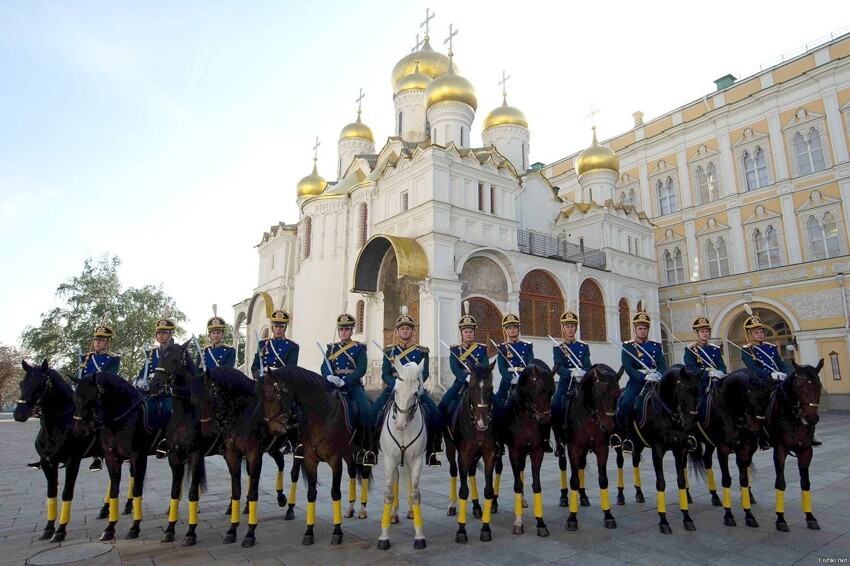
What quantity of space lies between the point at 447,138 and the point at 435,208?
6662mm

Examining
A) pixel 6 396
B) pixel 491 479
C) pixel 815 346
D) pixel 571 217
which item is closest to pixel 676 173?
pixel 571 217

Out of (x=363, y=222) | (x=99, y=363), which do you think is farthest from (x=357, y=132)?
(x=99, y=363)

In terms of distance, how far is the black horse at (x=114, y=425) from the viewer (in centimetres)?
569

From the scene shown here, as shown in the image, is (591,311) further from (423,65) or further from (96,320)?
(96,320)

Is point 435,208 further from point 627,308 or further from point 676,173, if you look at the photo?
point 676,173

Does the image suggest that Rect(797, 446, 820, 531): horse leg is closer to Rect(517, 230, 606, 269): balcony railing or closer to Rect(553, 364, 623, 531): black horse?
Rect(553, 364, 623, 531): black horse

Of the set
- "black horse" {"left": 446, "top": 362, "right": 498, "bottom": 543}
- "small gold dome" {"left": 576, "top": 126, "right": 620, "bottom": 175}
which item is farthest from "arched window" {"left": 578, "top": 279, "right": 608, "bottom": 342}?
"black horse" {"left": 446, "top": 362, "right": 498, "bottom": 543}

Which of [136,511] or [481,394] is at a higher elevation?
[481,394]

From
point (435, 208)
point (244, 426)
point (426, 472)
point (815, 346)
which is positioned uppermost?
point (435, 208)

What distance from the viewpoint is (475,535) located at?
5.91 m

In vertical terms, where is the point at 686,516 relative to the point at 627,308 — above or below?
below

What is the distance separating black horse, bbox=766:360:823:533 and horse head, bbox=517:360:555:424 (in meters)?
2.88

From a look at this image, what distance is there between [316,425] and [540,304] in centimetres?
1789

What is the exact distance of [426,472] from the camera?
1006 centimetres
